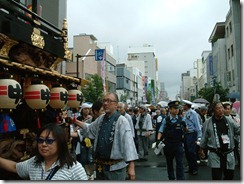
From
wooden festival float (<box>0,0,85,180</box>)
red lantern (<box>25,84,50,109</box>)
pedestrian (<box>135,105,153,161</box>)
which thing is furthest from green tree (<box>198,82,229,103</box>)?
red lantern (<box>25,84,50,109</box>)

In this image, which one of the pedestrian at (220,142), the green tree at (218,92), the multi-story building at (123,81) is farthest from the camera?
the multi-story building at (123,81)

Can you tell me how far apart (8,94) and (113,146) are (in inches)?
59.6

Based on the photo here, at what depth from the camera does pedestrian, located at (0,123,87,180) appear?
7.09ft

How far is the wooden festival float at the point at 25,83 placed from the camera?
3.45 meters

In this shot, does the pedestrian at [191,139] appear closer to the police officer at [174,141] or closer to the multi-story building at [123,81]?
the police officer at [174,141]

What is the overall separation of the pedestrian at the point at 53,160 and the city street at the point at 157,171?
13.2 feet

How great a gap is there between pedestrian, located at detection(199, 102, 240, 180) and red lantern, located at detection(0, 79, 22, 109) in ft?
10.2

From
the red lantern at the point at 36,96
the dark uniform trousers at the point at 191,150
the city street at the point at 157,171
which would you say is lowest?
the city street at the point at 157,171

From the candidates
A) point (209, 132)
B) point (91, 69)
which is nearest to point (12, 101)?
point (209, 132)

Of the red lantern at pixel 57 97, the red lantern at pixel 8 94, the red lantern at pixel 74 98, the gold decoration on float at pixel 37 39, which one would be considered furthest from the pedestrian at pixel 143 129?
the red lantern at pixel 8 94

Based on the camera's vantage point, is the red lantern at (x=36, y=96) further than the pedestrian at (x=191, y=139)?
No

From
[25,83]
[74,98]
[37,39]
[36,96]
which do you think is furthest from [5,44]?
[74,98]

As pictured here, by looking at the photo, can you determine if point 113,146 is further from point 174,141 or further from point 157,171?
point 157,171

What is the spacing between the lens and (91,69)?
118 feet
